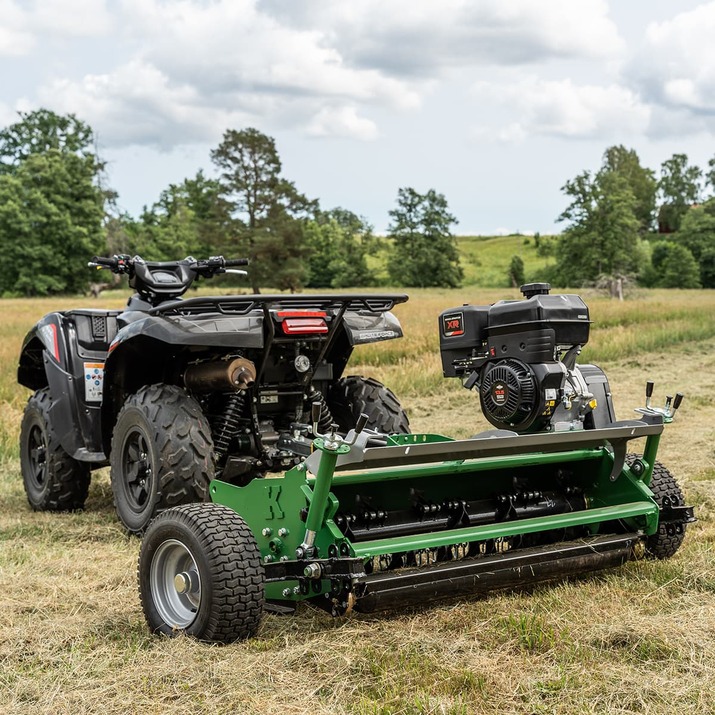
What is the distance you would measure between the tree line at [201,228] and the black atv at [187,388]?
41149mm

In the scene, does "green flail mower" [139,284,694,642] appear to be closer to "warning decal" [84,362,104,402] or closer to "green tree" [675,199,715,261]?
"warning decal" [84,362,104,402]

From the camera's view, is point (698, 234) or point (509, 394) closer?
point (509, 394)

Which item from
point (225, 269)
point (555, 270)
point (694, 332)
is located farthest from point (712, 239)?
point (225, 269)

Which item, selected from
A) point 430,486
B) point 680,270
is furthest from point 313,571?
point 680,270

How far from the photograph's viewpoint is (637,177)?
84.6 metres

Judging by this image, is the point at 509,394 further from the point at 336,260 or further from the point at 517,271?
the point at 336,260

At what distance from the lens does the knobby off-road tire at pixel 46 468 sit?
5.81m

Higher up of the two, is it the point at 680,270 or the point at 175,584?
the point at 680,270

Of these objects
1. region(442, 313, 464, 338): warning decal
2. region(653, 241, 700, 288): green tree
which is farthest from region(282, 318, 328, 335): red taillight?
region(653, 241, 700, 288): green tree

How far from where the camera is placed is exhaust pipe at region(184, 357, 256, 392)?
15.3 ft

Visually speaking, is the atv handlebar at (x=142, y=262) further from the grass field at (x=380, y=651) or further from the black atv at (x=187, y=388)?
the grass field at (x=380, y=651)

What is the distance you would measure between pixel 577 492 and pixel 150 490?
2042 millimetres

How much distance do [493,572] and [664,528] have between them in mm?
1053

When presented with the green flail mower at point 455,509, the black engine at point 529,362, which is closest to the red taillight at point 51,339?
the green flail mower at point 455,509
